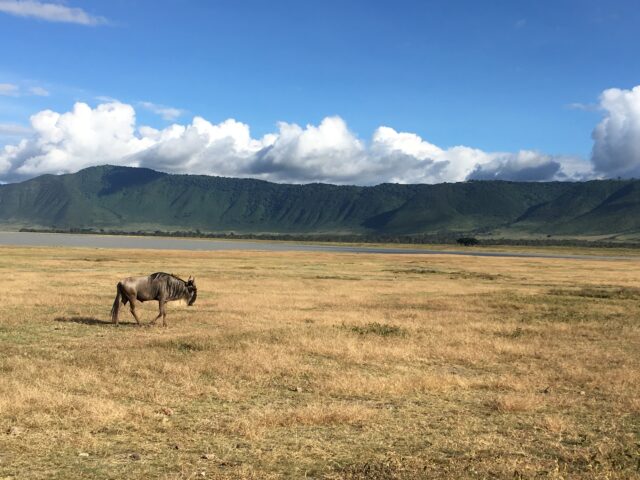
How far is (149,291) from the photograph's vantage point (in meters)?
23.0

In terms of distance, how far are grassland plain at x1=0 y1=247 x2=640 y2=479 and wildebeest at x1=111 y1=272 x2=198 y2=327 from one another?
88 cm

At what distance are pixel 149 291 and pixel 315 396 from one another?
11.8 metres

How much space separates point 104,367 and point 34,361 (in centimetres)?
211

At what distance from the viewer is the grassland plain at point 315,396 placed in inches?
357

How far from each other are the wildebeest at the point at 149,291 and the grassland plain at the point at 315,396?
88 centimetres

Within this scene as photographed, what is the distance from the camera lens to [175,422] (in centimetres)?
1104

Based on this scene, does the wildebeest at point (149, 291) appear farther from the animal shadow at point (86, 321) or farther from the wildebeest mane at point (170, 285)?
the animal shadow at point (86, 321)

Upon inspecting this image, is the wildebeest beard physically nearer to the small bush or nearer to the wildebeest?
the wildebeest

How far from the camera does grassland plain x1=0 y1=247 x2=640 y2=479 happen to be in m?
9.07

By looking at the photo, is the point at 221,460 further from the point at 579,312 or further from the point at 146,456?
the point at 579,312

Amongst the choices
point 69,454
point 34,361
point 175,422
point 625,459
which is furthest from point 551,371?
point 34,361

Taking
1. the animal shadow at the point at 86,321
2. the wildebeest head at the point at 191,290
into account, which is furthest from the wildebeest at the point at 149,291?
the animal shadow at the point at 86,321

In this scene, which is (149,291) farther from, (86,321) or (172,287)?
(86,321)

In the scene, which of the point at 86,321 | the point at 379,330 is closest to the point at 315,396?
the point at 379,330
